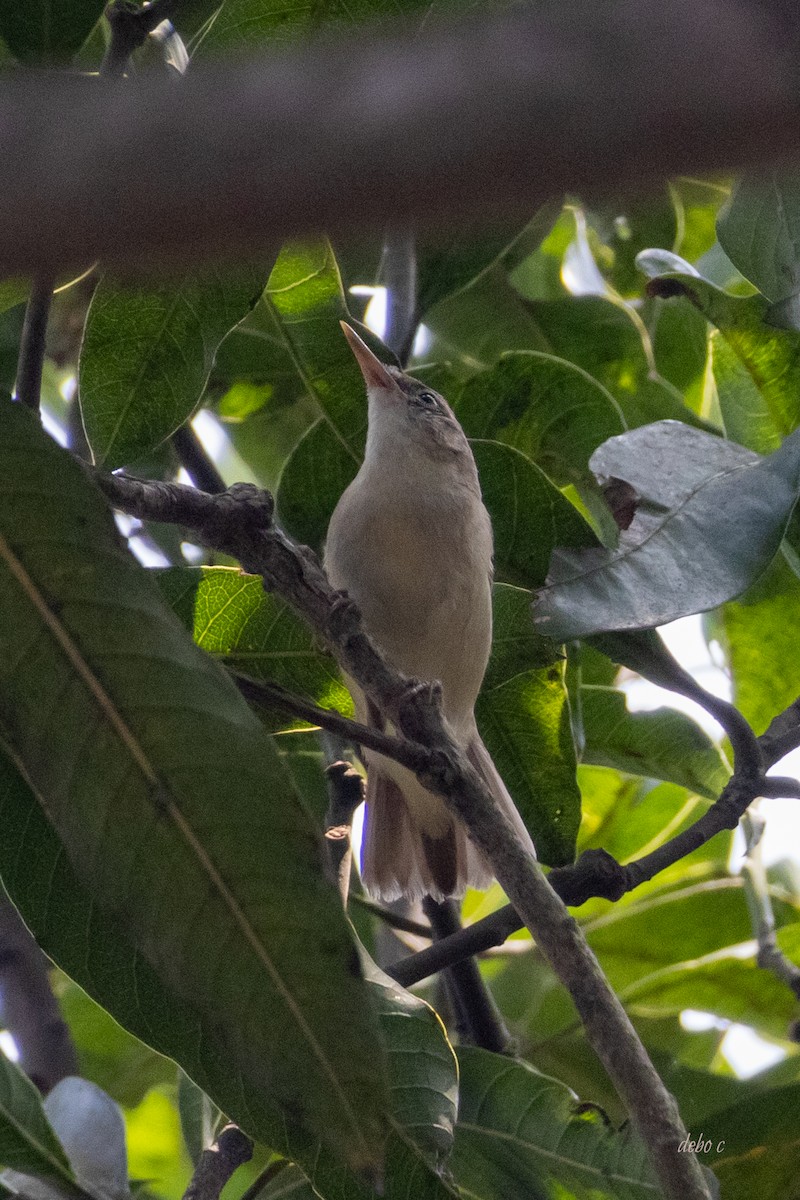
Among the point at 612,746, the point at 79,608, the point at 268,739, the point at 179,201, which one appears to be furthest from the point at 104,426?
the point at 179,201

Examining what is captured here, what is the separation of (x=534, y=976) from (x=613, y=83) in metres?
3.06

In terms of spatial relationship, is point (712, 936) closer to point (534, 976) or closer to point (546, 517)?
Result: point (534, 976)

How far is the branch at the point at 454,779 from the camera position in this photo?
129cm

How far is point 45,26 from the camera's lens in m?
1.91

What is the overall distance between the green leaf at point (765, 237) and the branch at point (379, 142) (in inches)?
76.8

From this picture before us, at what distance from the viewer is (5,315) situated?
2.60m

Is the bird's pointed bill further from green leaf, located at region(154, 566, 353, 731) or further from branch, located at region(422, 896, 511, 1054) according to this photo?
branch, located at region(422, 896, 511, 1054)

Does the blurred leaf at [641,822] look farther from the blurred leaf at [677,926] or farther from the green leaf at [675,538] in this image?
the green leaf at [675,538]

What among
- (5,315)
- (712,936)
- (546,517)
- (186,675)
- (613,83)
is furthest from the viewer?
(712,936)

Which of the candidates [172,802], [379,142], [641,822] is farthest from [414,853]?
[379,142]

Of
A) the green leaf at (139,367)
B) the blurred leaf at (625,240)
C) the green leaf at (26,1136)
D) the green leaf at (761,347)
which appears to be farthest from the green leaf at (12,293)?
the blurred leaf at (625,240)

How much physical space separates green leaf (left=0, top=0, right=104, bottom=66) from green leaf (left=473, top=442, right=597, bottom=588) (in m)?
0.99

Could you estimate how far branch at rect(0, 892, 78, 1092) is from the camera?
9.67 ft

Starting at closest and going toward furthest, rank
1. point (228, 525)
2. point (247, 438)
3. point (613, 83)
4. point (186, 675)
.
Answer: point (613, 83), point (186, 675), point (228, 525), point (247, 438)
